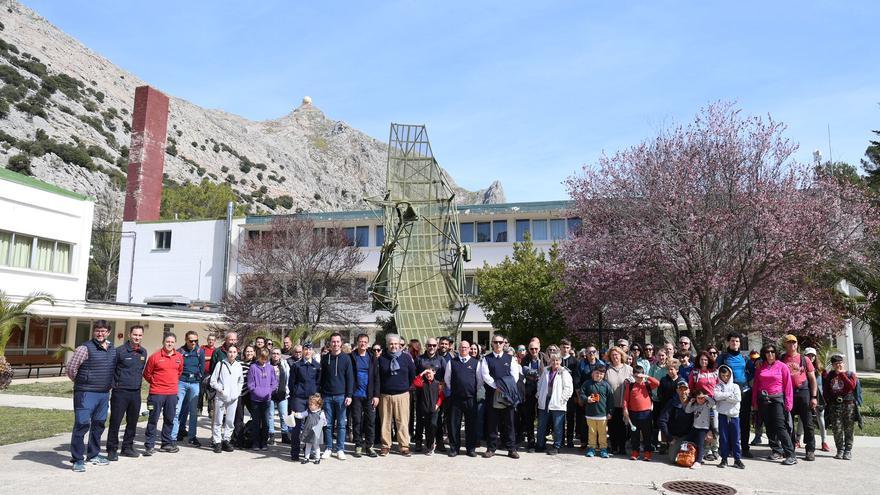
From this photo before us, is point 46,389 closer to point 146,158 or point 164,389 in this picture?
point 164,389

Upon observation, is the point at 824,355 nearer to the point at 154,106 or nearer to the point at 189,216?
the point at 154,106

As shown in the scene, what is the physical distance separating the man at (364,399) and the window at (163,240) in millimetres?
36215

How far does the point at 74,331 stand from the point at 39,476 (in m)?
26.7

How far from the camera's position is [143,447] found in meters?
10.6

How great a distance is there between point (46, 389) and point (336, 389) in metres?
16.0

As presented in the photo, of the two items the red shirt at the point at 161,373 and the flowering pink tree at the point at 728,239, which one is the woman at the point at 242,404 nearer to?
the red shirt at the point at 161,373

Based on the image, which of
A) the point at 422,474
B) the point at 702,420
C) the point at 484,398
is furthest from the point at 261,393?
the point at 702,420

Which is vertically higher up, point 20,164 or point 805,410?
point 20,164

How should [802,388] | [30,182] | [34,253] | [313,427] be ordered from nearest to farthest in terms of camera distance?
[313,427] → [802,388] → [30,182] → [34,253]

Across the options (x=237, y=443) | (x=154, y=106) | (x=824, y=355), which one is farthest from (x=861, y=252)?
(x=154, y=106)

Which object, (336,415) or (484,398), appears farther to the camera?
(484,398)

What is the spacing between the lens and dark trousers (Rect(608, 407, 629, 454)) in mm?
10734

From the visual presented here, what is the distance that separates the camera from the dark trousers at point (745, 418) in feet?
35.4

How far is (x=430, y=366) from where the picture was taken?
36.1 ft
